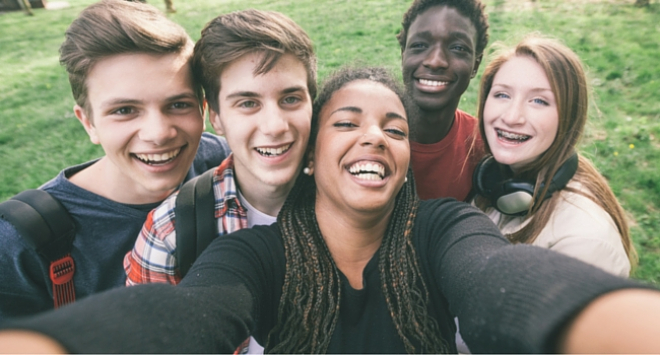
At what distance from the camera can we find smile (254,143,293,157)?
2.00 meters

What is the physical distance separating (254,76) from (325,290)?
1081mm

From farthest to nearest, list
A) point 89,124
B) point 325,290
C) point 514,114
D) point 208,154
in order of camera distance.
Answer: point 208,154, point 514,114, point 89,124, point 325,290

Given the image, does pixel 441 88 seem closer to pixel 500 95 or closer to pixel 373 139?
pixel 500 95

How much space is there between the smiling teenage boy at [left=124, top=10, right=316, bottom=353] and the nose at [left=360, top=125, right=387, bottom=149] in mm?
315

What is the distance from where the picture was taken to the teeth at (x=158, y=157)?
2072mm

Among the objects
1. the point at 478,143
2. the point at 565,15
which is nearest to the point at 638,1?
the point at 565,15

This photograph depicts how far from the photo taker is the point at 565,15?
9.12 m

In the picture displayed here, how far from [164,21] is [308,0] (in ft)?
36.7

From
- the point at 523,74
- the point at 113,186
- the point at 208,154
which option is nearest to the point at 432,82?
the point at 523,74

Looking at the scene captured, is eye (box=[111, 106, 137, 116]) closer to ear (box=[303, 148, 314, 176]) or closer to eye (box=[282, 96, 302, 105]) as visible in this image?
eye (box=[282, 96, 302, 105])

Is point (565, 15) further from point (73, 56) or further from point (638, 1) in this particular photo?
point (73, 56)

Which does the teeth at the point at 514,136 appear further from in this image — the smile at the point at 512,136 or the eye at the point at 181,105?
the eye at the point at 181,105

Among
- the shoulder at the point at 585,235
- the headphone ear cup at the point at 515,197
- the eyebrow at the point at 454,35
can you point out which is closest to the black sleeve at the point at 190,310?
the headphone ear cup at the point at 515,197

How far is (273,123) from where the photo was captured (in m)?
1.93
